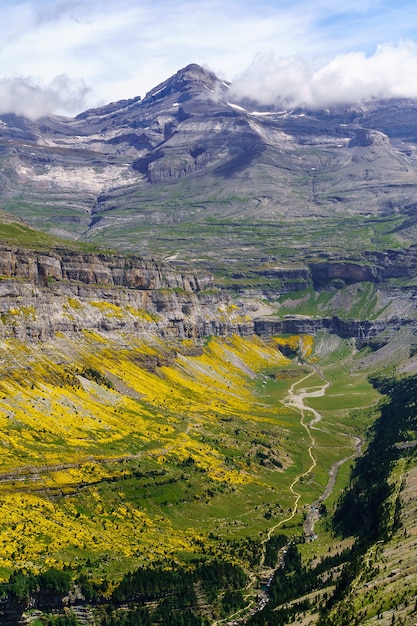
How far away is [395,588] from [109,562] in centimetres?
6720

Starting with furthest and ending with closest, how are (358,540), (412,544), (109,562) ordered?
(358,540), (109,562), (412,544)

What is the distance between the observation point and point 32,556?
16975cm

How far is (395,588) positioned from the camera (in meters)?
131

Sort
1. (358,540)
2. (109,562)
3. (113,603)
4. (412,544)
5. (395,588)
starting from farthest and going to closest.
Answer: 1. (358,540)
2. (109,562)
3. (113,603)
4. (412,544)
5. (395,588)

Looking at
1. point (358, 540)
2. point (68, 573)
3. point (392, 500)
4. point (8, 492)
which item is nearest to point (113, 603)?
point (68, 573)

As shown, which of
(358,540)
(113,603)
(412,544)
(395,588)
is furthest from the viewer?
(358,540)

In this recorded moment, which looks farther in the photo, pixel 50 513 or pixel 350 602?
pixel 50 513

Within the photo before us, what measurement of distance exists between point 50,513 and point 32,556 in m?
24.2

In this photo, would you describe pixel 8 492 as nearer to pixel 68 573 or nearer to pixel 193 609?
pixel 68 573

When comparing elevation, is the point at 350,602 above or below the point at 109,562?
above

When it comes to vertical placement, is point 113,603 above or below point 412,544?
below

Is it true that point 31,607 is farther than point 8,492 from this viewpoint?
No

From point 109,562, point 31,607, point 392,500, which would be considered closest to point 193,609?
point 109,562

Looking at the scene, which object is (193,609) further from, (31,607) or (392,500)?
(392,500)
